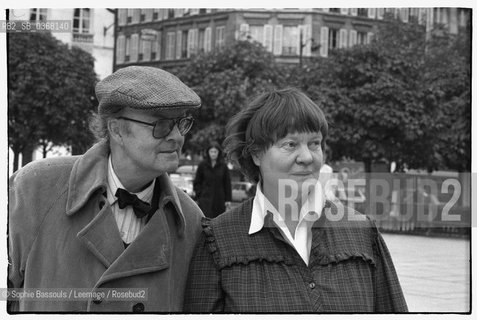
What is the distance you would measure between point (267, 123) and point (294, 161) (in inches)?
6.7

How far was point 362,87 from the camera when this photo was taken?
84.3 ft

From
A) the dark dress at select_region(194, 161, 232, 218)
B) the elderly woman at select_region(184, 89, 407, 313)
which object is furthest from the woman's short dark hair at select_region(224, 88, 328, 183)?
the dark dress at select_region(194, 161, 232, 218)

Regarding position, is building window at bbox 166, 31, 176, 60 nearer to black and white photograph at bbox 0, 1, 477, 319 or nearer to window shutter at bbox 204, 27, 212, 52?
window shutter at bbox 204, 27, 212, 52

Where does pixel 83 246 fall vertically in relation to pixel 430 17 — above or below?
below

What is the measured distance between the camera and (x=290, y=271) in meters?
2.55

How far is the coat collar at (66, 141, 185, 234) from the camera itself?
8.34ft

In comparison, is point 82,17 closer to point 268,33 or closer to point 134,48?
point 134,48

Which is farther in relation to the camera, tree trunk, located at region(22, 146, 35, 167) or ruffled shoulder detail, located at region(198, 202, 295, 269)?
tree trunk, located at region(22, 146, 35, 167)

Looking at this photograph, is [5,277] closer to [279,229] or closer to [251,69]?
[279,229]

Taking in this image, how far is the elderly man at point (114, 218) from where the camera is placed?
2.48 metres

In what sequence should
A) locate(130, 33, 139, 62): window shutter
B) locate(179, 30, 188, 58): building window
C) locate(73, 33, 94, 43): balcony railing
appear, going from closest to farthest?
locate(73, 33, 94, 43): balcony railing < locate(130, 33, 139, 62): window shutter < locate(179, 30, 188, 58): building window

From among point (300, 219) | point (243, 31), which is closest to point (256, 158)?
point (300, 219)

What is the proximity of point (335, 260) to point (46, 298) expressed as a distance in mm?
907

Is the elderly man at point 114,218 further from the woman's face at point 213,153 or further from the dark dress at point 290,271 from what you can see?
the woman's face at point 213,153
